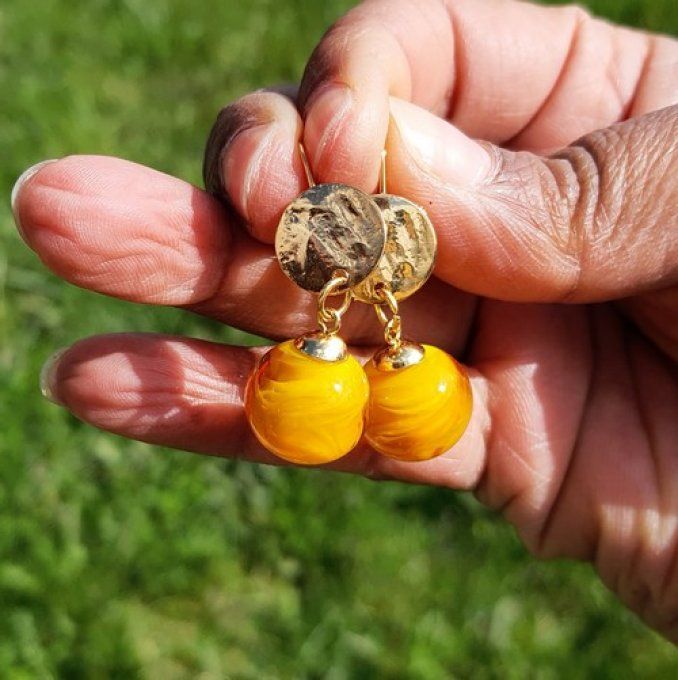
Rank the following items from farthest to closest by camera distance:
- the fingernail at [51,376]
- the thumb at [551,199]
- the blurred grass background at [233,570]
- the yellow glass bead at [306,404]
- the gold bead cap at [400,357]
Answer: the blurred grass background at [233,570], the fingernail at [51,376], the thumb at [551,199], the gold bead cap at [400,357], the yellow glass bead at [306,404]

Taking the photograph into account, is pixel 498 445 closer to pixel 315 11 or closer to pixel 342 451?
pixel 342 451

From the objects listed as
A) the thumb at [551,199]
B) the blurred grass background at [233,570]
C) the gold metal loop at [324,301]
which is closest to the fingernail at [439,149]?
→ the thumb at [551,199]

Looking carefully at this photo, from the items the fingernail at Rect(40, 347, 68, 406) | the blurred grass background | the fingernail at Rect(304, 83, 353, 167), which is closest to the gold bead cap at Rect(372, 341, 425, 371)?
the fingernail at Rect(304, 83, 353, 167)

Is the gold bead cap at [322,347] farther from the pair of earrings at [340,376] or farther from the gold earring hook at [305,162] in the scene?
the gold earring hook at [305,162]

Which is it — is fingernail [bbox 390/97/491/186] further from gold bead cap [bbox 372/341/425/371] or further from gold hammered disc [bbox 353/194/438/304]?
gold bead cap [bbox 372/341/425/371]

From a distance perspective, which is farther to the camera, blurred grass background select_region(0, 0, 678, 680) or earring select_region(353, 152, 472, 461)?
blurred grass background select_region(0, 0, 678, 680)

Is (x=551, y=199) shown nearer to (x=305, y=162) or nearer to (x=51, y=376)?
(x=305, y=162)

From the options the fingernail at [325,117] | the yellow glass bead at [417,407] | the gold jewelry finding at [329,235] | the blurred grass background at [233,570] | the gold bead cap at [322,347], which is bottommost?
the blurred grass background at [233,570]
